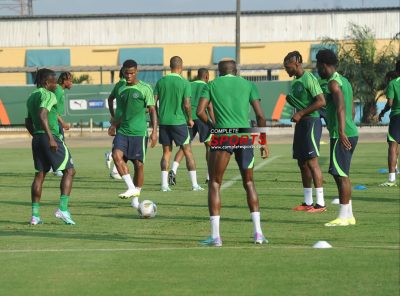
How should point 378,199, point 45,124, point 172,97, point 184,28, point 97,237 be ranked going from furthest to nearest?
point 184,28 < point 172,97 < point 378,199 < point 45,124 < point 97,237

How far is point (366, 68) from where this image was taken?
4934cm

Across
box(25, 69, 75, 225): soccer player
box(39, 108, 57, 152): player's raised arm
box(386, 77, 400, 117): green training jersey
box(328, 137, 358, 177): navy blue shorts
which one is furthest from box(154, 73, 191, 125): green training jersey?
box(328, 137, 358, 177): navy blue shorts

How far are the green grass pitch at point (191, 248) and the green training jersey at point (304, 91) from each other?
154cm

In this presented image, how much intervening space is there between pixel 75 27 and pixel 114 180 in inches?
1806

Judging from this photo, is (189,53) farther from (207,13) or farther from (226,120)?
(226,120)

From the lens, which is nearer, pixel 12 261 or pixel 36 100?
pixel 12 261

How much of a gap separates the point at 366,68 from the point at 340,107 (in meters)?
36.4

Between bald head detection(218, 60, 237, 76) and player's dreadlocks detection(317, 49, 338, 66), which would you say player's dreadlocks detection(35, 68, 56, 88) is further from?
player's dreadlocks detection(317, 49, 338, 66)

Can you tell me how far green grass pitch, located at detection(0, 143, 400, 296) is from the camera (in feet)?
31.4

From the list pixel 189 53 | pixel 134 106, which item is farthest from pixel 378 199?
pixel 189 53

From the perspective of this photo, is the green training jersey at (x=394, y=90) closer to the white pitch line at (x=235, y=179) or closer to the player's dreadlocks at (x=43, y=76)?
the white pitch line at (x=235, y=179)

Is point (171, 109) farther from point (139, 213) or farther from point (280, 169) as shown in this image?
point (280, 169)

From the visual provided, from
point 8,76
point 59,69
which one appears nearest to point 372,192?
point 59,69

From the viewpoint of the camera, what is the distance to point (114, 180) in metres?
22.2
